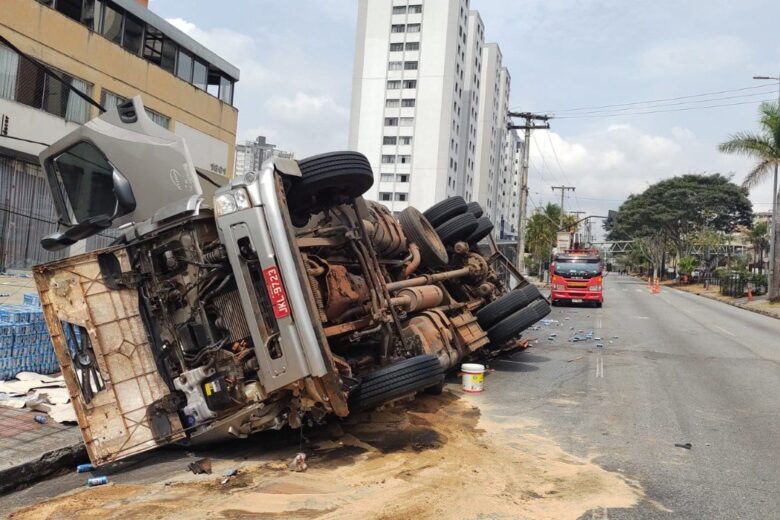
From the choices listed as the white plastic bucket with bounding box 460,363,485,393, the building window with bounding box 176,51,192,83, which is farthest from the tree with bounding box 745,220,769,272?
the white plastic bucket with bounding box 460,363,485,393

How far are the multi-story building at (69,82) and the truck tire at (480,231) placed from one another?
28.0 feet

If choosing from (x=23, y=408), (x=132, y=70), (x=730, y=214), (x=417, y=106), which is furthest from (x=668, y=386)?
(x=417, y=106)

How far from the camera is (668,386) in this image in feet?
28.6

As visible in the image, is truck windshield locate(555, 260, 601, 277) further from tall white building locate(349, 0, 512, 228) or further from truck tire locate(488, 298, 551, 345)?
tall white building locate(349, 0, 512, 228)

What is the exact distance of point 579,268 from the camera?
81.4ft

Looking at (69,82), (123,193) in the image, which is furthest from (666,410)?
(69,82)

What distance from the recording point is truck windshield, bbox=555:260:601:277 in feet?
80.8

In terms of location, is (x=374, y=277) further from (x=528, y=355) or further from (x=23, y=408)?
(x=528, y=355)

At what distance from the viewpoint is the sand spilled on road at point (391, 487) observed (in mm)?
3986

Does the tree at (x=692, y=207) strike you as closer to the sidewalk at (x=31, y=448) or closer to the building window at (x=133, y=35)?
the building window at (x=133, y=35)

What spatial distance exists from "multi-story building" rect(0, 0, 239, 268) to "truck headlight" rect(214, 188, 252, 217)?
9.10 m

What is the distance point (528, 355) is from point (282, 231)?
7.74 meters

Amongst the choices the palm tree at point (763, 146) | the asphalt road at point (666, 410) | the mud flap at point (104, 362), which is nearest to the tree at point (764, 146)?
the palm tree at point (763, 146)

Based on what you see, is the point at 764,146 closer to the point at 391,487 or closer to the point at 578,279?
the point at 578,279
